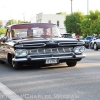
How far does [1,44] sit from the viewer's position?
12953 mm

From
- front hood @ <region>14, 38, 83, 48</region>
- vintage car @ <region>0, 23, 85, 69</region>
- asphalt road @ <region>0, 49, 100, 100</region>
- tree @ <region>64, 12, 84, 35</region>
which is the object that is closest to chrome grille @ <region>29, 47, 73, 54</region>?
vintage car @ <region>0, 23, 85, 69</region>

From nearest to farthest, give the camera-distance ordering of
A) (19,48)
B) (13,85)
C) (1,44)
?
1. (13,85)
2. (19,48)
3. (1,44)

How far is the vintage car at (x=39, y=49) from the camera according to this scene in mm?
10672

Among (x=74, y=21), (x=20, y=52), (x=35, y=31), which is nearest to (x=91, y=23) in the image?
(x=74, y=21)

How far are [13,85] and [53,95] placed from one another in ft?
5.51

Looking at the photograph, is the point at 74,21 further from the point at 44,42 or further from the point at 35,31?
the point at 44,42

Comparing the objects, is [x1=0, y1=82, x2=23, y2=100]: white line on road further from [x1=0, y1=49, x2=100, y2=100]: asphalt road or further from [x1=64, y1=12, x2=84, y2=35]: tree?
[x1=64, y1=12, x2=84, y2=35]: tree

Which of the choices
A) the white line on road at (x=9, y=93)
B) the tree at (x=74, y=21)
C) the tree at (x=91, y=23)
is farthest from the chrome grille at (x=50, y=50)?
the tree at (x=74, y=21)

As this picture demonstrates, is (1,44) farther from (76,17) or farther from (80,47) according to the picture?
(76,17)

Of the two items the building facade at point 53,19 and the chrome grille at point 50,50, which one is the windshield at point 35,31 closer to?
the chrome grille at point 50,50

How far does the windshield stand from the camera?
11.9 meters

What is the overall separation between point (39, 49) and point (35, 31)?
1439 mm

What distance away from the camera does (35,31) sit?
12.1 meters

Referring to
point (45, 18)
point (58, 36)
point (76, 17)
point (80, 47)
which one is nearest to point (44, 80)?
point (80, 47)
